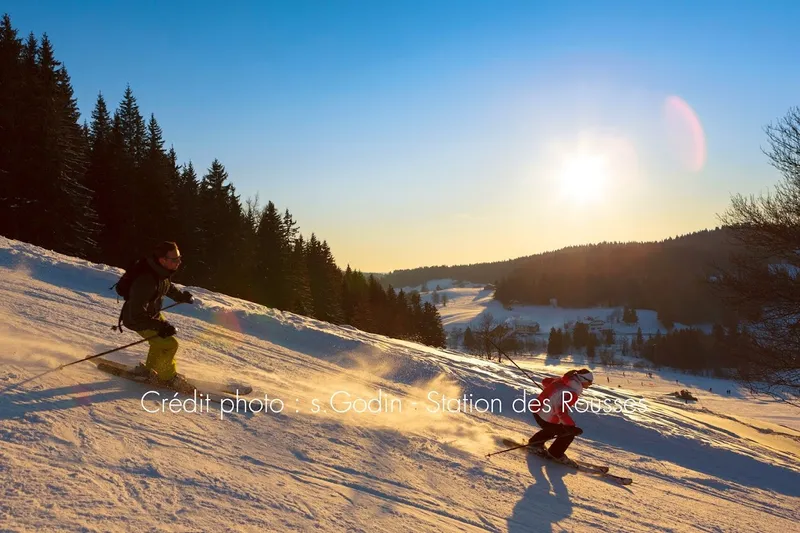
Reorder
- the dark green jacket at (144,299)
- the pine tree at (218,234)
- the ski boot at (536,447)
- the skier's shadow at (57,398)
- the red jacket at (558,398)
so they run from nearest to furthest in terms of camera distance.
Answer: the skier's shadow at (57,398)
the dark green jacket at (144,299)
the red jacket at (558,398)
the ski boot at (536,447)
the pine tree at (218,234)

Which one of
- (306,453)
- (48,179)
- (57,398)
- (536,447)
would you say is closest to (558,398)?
(536,447)

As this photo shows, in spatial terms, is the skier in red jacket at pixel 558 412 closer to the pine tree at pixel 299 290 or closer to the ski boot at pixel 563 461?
the ski boot at pixel 563 461

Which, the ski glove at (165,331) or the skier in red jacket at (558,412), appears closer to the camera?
the ski glove at (165,331)

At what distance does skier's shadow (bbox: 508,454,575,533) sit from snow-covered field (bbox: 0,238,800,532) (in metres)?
0.03

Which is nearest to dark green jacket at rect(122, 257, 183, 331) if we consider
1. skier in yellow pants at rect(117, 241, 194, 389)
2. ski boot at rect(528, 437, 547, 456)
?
skier in yellow pants at rect(117, 241, 194, 389)

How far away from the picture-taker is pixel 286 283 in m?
40.5

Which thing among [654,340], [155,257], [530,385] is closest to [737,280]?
[530,385]

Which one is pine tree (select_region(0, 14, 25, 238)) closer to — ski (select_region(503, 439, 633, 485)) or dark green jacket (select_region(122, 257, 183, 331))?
dark green jacket (select_region(122, 257, 183, 331))

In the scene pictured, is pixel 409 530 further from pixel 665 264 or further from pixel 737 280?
pixel 665 264

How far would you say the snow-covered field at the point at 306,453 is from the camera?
3.80 m

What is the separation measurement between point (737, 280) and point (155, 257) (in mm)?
14826

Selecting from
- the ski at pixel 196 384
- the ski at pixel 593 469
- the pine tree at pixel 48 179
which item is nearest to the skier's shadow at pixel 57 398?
the ski at pixel 196 384

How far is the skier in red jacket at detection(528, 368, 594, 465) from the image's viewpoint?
23.5 feet

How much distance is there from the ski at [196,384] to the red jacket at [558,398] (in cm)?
462
